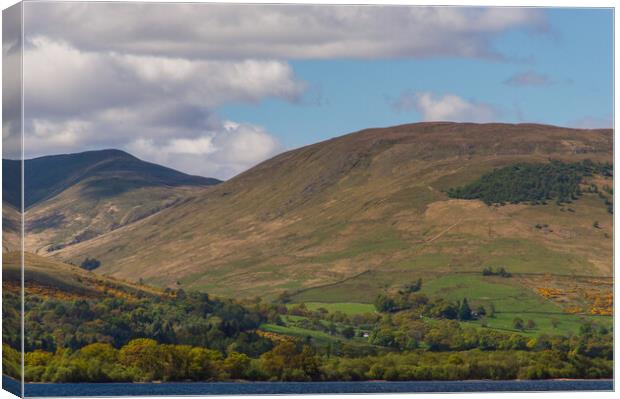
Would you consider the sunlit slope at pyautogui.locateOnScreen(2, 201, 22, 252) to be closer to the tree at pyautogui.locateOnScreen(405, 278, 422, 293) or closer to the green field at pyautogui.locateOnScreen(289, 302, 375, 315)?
the green field at pyautogui.locateOnScreen(289, 302, 375, 315)

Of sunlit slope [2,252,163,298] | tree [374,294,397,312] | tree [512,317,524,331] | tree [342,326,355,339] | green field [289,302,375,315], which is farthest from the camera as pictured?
green field [289,302,375,315]

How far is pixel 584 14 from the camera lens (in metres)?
129

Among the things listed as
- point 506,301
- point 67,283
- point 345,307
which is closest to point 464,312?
point 506,301

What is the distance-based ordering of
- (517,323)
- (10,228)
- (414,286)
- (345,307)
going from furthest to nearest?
(414,286)
(345,307)
(517,323)
(10,228)

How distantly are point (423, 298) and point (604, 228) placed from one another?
30145 millimetres

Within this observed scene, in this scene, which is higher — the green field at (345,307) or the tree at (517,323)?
the green field at (345,307)

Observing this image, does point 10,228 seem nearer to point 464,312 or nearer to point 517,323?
point 517,323

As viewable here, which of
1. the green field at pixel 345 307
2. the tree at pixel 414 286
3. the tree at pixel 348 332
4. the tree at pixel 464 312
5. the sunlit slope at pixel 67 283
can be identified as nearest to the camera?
the sunlit slope at pixel 67 283

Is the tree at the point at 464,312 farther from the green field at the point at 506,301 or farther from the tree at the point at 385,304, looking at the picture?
the tree at the point at 385,304

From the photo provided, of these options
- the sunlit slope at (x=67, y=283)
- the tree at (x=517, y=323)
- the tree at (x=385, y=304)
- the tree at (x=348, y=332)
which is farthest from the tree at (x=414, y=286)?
the sunlit slope at (x=67, y=283)

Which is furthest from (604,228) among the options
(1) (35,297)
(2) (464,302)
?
(1) (35,297)

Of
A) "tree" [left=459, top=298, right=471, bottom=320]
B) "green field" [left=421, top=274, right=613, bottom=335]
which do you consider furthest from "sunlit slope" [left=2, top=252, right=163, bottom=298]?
"green field" [left=421, top=274, right=613, bottom=335]

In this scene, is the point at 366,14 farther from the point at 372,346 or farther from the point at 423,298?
the point at 423,298

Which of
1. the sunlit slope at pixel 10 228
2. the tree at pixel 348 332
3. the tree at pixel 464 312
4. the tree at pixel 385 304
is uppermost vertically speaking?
the sunlit slope at pixel 10 228
